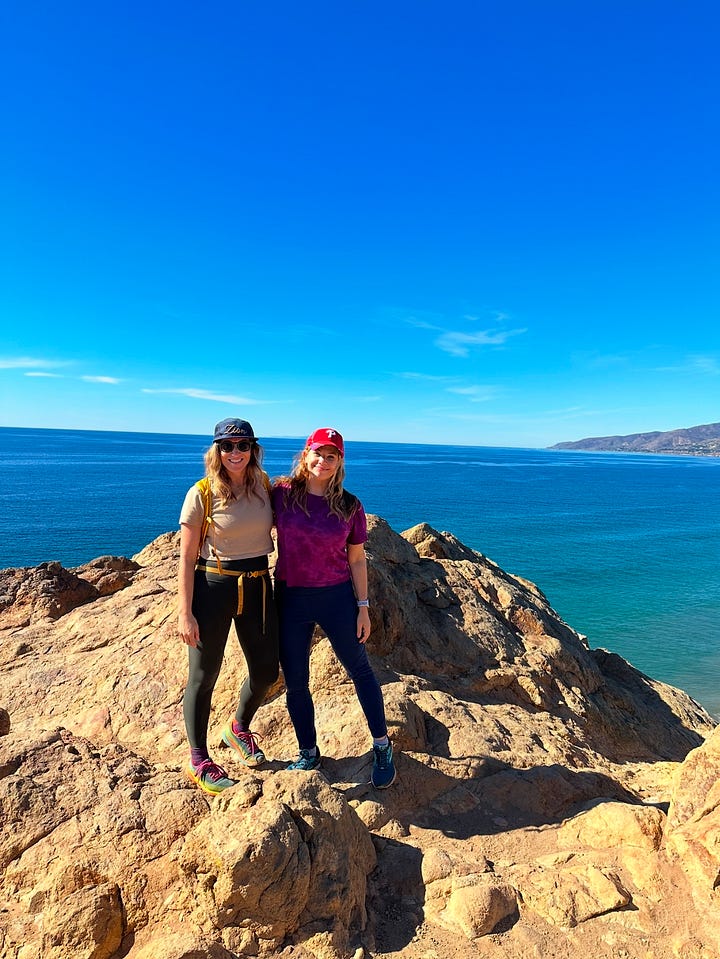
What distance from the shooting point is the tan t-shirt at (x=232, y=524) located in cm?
358

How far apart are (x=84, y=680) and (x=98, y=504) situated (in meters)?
53.9

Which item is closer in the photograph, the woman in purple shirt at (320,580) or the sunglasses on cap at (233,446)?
the sunglasses on cap at (233,446)

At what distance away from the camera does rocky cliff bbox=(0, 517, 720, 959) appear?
2.63 m

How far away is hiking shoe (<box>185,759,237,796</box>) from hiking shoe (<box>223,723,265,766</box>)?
11.2 inches

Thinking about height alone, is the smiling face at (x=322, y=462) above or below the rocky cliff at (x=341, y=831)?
above

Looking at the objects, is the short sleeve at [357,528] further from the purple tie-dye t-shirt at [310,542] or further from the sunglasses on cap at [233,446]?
the sunglasses on cap at [233,446]

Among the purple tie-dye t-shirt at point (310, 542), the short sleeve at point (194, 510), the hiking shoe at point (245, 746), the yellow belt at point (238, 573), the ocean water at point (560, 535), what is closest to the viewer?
the short sleeve at point (194, 510)

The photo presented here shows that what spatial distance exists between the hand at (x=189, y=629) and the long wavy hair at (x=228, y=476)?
2.71 ft

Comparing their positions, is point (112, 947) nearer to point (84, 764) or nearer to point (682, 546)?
point (84, 764)

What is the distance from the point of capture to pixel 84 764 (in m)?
3.44

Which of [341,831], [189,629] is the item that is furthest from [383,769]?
[189,629]

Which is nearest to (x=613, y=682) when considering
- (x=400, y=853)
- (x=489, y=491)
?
(x=400, y=853)

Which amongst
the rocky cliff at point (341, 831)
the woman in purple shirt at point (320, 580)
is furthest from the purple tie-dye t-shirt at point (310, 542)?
the rocky cliff at point (341, 831)

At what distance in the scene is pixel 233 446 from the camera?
143 inches
